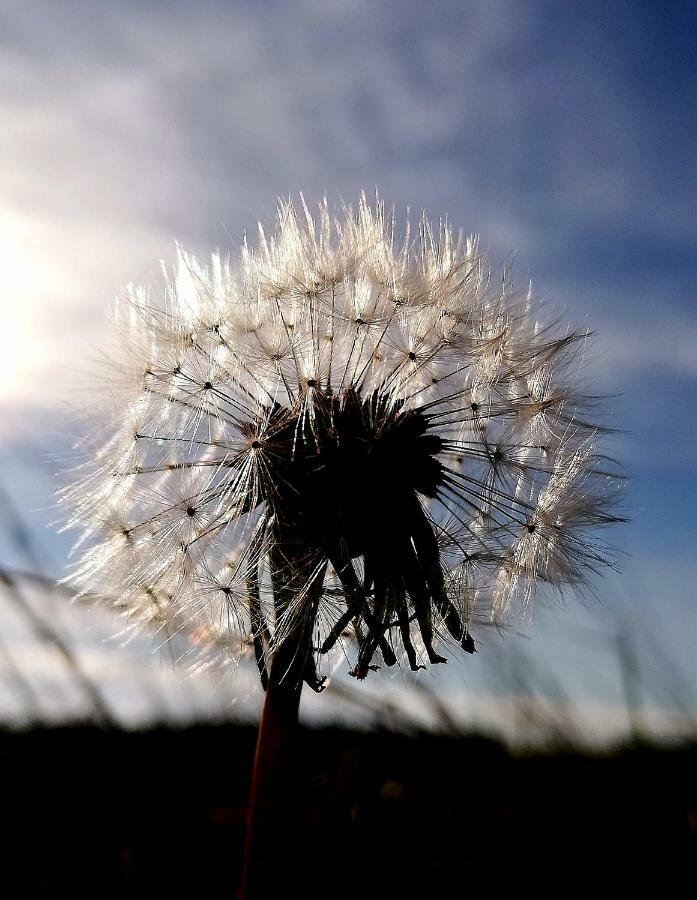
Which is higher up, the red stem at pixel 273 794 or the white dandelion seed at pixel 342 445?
the white dandelion seed at pixel 342 445

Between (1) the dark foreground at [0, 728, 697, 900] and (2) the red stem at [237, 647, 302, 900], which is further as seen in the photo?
(2) the red stem at [237, 647, 302, 900]

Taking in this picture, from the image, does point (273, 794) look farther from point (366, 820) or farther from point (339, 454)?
point (339, 454)

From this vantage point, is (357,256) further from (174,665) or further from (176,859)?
(176,859)

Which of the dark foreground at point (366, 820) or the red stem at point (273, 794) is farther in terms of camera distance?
the red stem at point (273, 794)

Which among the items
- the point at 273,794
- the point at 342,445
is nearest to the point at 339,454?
the point at 342,445

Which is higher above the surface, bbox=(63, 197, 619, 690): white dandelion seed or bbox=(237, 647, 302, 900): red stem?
bbox=(63, 197, 619, 690): white dandelion seed
